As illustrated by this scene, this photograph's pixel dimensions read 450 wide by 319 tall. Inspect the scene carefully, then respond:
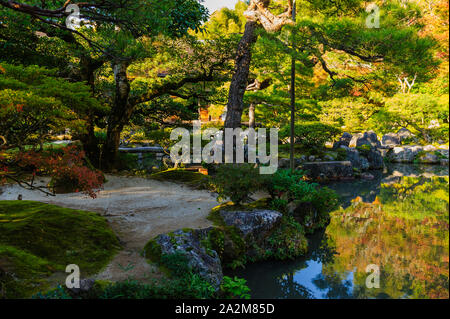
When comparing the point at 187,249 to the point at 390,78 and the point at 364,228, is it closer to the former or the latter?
the point at 364,228

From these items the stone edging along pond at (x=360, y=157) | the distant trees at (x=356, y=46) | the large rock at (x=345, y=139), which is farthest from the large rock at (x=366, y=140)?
A: the distant trees at (x=356, y=46)

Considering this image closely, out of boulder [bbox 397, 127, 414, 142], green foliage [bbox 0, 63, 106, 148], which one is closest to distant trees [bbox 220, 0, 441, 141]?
boulder [bbox 397, 127, 414, 142]

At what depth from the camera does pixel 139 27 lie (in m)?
4.52

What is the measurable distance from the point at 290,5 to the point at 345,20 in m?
2.98

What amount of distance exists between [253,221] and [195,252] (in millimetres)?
1729

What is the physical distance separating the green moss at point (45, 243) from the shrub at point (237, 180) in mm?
2439

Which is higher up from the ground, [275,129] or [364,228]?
[275,129]

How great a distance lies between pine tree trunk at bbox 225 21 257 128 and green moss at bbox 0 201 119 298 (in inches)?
209

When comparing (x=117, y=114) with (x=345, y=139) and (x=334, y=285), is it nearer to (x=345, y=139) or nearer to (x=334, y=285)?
(x=334, y=285)

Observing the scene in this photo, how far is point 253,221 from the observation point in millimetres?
6078

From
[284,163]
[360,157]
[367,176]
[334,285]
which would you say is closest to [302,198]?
[334,285]

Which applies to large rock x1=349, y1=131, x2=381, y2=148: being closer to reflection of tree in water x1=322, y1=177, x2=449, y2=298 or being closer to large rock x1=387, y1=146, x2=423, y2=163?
large rock x1=387, y1=146, x2=423, y2=163

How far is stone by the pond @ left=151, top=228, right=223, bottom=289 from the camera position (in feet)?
14.5
